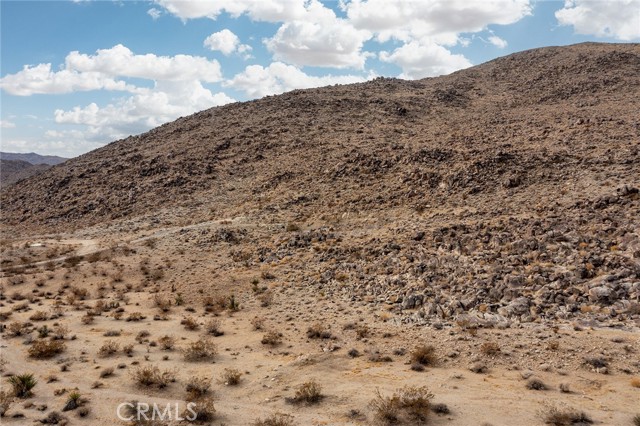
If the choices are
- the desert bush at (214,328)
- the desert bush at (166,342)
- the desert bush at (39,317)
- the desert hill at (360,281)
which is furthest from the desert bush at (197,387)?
the desert bush at (39,317)

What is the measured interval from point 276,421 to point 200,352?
15.4 ft

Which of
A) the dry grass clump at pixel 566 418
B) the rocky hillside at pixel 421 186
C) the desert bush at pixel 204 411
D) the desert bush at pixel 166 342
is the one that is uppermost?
the rocky hillside at pixel 421 186

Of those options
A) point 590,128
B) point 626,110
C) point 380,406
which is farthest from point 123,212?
point 626,110

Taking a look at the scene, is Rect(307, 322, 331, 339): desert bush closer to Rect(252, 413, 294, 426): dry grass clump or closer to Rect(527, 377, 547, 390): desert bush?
Rect(252, 413, 294, 426): dry grass clump

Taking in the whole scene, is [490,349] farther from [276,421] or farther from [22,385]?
[22,385]

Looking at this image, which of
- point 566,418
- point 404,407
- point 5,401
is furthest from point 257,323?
point 566,418

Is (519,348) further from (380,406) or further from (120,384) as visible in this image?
(120,384)

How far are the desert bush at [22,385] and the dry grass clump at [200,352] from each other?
3.87 meters

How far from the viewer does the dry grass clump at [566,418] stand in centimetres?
833

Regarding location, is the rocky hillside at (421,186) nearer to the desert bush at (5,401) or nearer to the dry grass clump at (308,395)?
the dry grass clump at (308,395)

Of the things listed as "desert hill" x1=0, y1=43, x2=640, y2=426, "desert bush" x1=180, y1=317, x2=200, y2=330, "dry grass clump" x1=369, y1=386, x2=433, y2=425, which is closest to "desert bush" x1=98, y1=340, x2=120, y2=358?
"desert hill" x1=0, y1=43, x2=640, y2=426

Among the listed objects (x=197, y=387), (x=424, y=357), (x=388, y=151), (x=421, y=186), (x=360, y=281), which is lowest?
(x=197, y=387)

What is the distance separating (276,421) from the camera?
891cm

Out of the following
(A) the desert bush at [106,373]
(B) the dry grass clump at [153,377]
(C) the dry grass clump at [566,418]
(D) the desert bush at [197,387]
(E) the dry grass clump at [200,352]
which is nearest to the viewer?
(C) the dry grass clump at [566,418]
